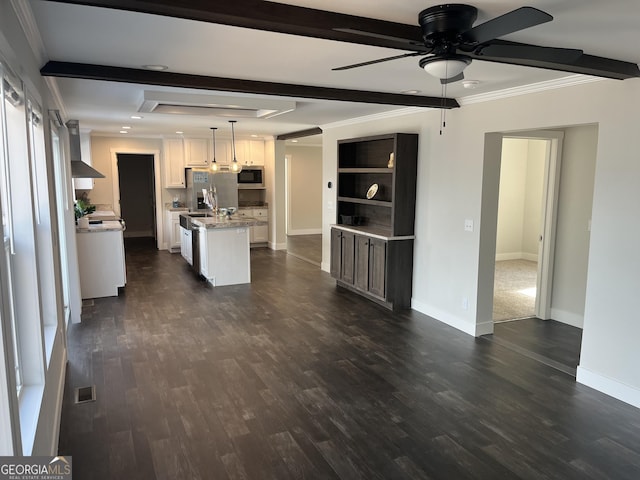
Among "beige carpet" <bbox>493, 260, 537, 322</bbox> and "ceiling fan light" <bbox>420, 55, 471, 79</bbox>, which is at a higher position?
"ceiling fan light" <bbox>420, 55, 471, 79</bbox>

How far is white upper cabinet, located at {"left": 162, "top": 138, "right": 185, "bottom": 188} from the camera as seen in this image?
370 inches

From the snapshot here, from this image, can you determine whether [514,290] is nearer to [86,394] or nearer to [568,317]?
[568,317]

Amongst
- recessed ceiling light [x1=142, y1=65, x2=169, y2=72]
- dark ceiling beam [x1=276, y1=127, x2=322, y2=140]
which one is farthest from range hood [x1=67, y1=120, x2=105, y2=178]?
dark ceiling beam [x1=276, y1=127, x2=322, y2=140]

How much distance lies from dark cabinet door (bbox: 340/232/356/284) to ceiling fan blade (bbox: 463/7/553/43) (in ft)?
13.8

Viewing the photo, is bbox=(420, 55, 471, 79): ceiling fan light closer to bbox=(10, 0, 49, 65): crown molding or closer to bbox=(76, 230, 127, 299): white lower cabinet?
bbox=(10, 0, 49, 65): crown molding

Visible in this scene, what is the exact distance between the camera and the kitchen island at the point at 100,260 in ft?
19.8

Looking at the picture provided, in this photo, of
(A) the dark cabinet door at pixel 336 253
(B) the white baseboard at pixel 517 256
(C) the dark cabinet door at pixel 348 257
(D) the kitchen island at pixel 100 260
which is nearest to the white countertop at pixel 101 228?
(D) the kitchen island at pixel 100 260

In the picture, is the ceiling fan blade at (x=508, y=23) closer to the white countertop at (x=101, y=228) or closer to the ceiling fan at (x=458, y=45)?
the ceiling fan at (x=458, y=45)

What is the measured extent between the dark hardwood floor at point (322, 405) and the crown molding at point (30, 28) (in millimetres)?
2387

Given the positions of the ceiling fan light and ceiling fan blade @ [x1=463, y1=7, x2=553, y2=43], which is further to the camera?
the ceiling fan light

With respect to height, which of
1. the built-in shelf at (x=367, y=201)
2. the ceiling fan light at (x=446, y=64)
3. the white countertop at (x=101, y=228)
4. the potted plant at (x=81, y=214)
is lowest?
the white countertop at (x=101, y=228)

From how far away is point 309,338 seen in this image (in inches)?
182

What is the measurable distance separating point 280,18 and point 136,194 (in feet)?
33.4

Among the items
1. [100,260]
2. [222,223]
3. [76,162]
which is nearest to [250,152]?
[222,223]
